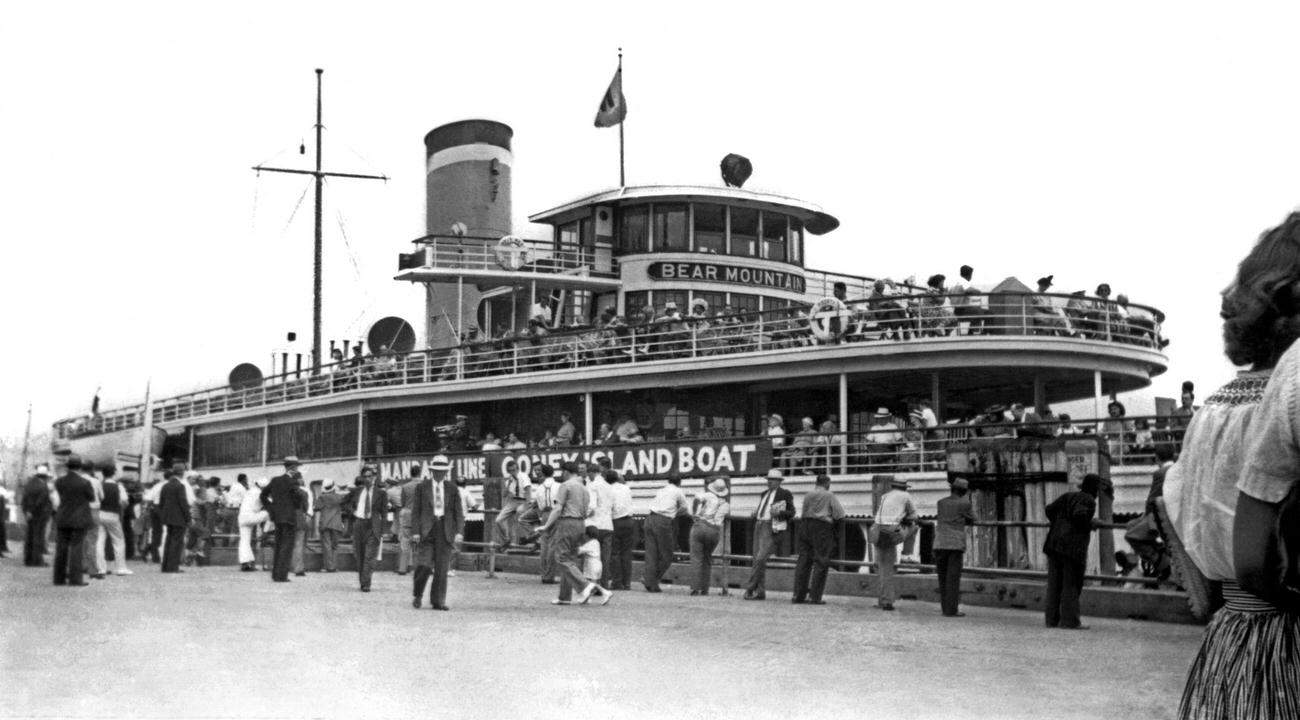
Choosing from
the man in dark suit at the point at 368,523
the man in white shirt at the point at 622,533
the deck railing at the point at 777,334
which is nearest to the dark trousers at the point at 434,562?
the man in dark suit at the point at 368,523

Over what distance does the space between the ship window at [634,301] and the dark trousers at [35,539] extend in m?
13.0

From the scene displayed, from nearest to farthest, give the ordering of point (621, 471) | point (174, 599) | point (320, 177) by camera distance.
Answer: point (174, 599) < point (621, 471) < point (320, 177)

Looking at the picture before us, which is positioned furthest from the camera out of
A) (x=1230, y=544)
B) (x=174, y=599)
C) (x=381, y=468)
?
(x=381, y=468)

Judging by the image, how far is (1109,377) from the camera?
24500 millimetres

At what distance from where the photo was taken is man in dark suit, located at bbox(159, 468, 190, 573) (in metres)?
21.2

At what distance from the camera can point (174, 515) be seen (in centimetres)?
2134

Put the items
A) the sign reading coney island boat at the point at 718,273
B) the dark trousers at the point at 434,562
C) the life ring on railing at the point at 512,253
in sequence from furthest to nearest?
1. the life ring on railing at the point at 512,253
2. the sign reading coney island boat at the point at 718,273
3. the dark trousers at the point at 434,562

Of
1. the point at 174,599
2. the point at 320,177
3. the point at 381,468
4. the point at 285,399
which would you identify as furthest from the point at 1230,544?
the point at 320,177

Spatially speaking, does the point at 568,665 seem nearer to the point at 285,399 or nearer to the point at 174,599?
the point at 174,599

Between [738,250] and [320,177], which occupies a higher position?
[320,177]

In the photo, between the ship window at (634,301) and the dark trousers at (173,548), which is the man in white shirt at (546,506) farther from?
the ship window at (634,301)

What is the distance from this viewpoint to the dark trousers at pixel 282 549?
2002cm

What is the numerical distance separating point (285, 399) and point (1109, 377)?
20.8m

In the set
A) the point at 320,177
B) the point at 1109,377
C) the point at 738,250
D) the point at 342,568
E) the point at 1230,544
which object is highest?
the point at 320,177
